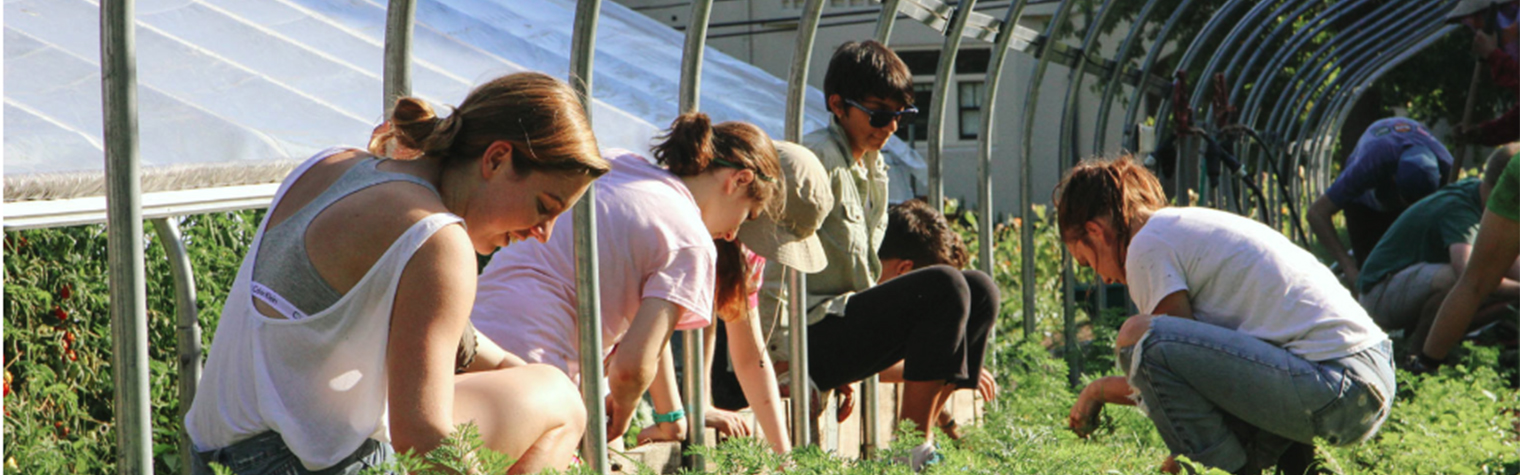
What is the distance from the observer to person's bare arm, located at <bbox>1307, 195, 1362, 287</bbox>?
7775 millimetres

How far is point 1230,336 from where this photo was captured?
3.60 metres

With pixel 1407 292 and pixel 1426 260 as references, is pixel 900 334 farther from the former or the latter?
pixel 1426 260

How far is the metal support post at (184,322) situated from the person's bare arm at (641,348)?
2.51 ft

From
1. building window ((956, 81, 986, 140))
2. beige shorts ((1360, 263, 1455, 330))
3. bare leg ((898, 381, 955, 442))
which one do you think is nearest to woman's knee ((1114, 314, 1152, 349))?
bare leg ((898, 381, 955, 442))

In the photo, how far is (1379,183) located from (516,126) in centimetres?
703

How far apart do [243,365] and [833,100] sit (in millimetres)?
2374

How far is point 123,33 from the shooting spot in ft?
6.20

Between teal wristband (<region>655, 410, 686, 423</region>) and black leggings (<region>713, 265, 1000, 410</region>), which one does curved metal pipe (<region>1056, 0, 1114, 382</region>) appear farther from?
teal wristband (<region>655, 410, 686, 423</region>)

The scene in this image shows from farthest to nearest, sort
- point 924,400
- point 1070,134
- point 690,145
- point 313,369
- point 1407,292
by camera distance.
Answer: point 1407,292 < point 1070,134 < point 924,400 < point 690,145 < point 313,369

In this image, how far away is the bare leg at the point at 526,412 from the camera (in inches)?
89.4

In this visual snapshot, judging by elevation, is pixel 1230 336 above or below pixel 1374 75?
above

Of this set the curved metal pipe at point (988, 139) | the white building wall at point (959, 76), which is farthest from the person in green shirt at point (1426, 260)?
the white building wall at point (959, 76)

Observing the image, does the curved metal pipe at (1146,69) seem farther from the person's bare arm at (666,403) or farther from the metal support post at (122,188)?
the metal support post at (122,188)

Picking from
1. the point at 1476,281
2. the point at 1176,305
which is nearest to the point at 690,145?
the point at 1176,305
